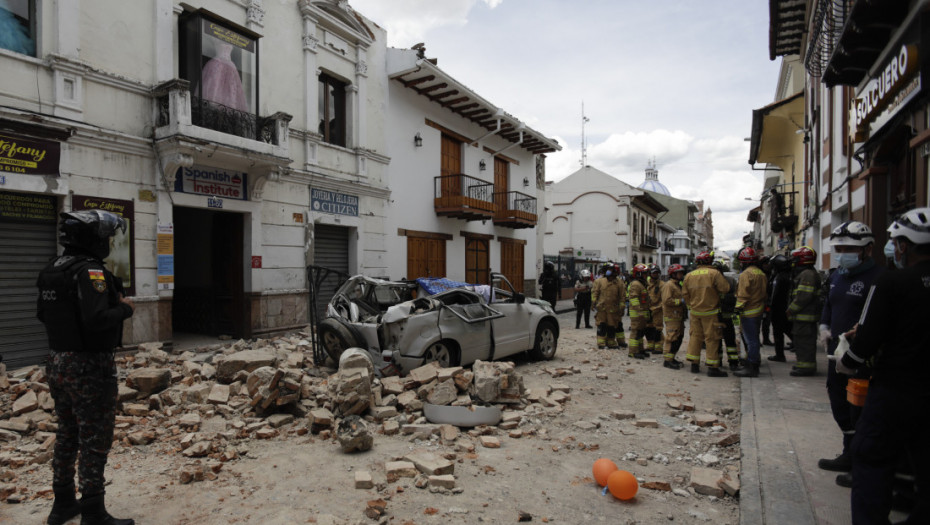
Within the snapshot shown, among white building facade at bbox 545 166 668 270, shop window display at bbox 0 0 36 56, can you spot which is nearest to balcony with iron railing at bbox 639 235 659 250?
white building facade at bbox 545 166 668 270

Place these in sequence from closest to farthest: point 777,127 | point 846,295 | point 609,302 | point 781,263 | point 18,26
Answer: point 846,295 → point 18,26 → point 781,263 → point 609,302 → point 777,127

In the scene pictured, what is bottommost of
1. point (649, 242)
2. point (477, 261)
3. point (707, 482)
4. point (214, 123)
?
point (707, 482)

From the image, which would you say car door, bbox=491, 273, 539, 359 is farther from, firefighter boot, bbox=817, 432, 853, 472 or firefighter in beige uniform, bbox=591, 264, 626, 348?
firefighter boot, bbox=817, 432, 853, 472

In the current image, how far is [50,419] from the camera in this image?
5.15 meters

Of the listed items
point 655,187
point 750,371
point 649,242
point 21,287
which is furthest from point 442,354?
point 655,187

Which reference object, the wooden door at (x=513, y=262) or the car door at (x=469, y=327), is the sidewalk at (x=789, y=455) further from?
A: the wooden door at (x=513, y=262)

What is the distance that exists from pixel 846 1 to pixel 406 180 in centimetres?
1098

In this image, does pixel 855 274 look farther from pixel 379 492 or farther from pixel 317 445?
pixel 317 445

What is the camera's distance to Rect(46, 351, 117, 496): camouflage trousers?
10.4 ft

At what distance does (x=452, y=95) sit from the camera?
52.9 feet

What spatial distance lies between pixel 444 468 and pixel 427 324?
3070mm

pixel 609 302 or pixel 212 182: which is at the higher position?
pixel 212 182

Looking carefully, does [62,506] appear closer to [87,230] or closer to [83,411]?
[83,411]

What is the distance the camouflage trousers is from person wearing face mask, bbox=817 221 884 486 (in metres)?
5.29
